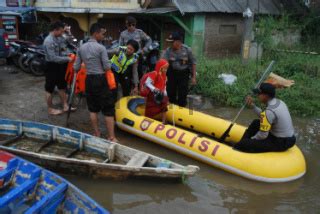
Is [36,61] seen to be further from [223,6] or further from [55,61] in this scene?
[223,6]

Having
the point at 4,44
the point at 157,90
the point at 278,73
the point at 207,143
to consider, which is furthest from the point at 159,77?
the point at 4,44

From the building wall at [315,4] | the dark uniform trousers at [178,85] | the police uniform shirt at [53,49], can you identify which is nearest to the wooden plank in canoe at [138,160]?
the dark uniform trousers at [178,85]

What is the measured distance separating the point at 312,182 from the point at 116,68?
3766 mm

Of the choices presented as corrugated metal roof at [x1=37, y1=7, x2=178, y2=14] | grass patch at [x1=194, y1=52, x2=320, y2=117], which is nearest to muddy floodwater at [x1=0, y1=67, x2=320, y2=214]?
grass patch at [x1=194, y1=52, x2=320, y2=117]

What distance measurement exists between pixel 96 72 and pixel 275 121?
277cm

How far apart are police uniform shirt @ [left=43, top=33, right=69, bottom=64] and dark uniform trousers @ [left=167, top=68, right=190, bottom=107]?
2.05 meters

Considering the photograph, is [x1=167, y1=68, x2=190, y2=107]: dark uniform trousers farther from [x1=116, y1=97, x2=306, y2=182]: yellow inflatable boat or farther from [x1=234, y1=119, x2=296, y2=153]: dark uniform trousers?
[x1=234, y1=119, x2=296, y2=153]: dark uniform trousers

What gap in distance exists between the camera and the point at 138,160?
478 cm

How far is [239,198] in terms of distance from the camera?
470 cm

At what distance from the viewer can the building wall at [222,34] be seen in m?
12.6

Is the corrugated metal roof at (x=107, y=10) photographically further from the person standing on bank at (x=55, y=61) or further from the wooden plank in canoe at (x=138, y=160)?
the wooden plank in canoe at (x=138, y=160)

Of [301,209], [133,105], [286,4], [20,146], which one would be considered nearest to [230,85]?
[133,105]

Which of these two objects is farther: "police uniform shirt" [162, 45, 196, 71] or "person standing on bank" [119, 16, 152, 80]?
"person standing on bank" [119, 16, 152, 80]

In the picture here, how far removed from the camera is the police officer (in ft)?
21.5
